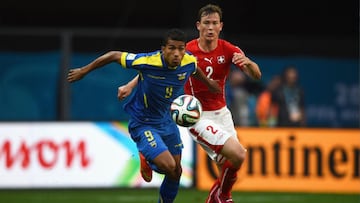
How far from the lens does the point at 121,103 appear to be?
20156 mm

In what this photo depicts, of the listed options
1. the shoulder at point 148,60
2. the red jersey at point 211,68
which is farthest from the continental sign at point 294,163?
the shoulder at point 148,60

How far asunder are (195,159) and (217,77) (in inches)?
200

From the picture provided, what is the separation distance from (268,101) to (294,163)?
118 inches

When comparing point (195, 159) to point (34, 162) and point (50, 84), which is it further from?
point (50, 84)

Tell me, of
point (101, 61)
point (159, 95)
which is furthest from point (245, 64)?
point (101, 61)

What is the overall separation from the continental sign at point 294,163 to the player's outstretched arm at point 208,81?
5160 millimetres

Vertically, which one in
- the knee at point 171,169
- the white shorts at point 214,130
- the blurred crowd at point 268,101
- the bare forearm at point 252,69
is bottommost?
the blurred crowd at point 268,101

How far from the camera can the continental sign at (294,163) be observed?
686 inches

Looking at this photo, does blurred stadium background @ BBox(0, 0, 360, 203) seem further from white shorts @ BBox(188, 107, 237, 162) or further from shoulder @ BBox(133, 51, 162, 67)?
shoulder @ BBox(133, 51, 162, 67)

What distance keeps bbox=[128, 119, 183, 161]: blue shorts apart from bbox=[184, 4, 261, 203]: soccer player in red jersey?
0.42m

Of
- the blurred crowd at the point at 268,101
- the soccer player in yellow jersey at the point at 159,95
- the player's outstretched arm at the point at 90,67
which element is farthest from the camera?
the blurred crowd at the point at 268,101

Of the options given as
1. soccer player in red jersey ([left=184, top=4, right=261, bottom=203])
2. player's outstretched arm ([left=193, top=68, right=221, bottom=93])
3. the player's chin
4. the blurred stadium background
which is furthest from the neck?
the blurred stadium background

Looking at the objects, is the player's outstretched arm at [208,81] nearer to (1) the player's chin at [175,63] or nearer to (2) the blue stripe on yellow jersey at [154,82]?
(2) the blue stripe on yellow jersey at [154,82]

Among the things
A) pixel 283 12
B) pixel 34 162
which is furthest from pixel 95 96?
pixel 283 12
